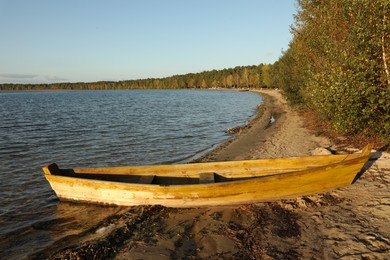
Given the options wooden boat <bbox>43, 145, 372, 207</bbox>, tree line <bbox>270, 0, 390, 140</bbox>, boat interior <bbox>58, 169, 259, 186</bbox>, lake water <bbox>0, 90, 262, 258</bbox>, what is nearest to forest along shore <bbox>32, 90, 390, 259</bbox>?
wooden boat <bbox>43, 145, 372, 207</bbox>

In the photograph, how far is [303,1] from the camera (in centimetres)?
2034

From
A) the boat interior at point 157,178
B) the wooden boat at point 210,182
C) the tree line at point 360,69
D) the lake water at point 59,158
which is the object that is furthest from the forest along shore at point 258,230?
the tree line at point 360,69

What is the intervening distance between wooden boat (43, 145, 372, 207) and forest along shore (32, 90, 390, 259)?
1.14 ft

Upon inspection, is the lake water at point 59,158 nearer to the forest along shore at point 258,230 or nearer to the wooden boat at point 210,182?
the wooden boat at point 210,182

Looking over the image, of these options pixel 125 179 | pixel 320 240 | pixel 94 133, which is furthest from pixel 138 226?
pixel 94 133

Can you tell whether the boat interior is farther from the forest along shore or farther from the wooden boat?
the forest along shore

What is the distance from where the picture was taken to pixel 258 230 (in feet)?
23.5

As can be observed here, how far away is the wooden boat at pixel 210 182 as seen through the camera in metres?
8.08

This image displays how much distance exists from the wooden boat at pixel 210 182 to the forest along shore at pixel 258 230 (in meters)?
0.35

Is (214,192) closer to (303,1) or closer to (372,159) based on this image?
(372,159)

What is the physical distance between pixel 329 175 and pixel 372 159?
4.42 metres

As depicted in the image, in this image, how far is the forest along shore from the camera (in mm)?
6199

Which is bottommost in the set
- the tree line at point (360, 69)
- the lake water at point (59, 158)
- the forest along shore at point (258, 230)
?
the lake water at point (59, 158)

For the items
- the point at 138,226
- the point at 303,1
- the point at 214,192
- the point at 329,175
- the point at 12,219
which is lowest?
the point at 12,219
